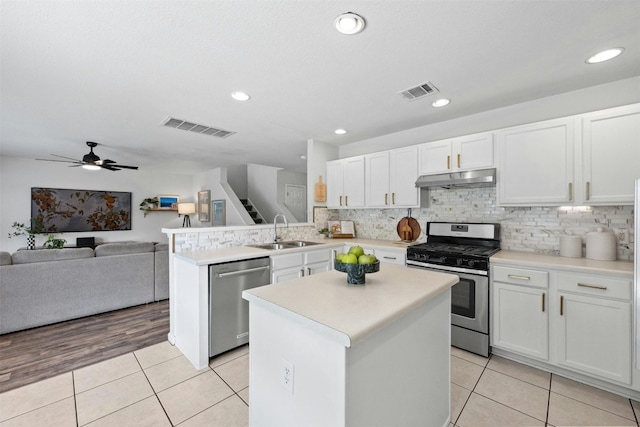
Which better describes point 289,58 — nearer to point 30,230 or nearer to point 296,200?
point 296,200

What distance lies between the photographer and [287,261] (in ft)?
9.70

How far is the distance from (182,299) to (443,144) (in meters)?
3.24

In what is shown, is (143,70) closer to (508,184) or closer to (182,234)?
(182,234)

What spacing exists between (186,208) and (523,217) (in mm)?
7461

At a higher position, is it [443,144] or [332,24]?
[332,24]

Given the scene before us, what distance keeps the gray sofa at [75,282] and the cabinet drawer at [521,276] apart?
14.1 ft

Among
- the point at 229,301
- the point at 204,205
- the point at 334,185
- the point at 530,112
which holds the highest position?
the point at 530,112

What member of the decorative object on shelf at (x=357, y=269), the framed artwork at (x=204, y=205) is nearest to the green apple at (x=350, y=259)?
the decorative object on shelf at (x=357, y=269)

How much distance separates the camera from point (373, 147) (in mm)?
4148

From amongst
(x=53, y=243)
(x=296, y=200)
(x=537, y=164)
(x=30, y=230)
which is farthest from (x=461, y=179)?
(x=30, y=230)

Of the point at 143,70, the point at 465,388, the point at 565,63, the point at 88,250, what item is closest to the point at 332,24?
the point at 143,70

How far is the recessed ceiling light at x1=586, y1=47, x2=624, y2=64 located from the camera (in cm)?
187

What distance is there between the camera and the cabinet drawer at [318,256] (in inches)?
126

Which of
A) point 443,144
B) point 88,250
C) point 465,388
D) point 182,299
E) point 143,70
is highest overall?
point 143,70
